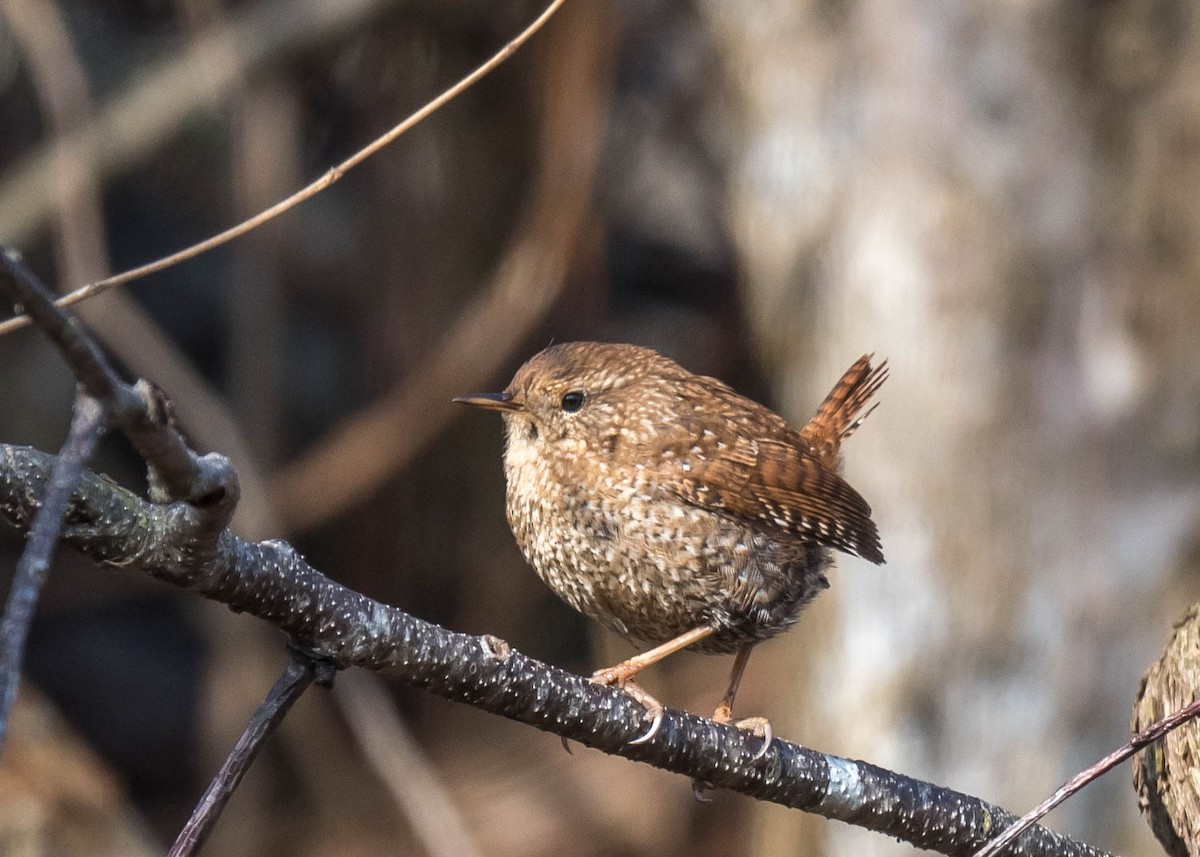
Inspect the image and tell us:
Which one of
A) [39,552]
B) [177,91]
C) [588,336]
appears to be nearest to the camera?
[39,552]

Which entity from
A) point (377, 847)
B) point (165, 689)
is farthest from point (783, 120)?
point (165, 689)

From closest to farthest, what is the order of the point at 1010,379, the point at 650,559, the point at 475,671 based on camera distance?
the point at 475,671, the point at 650,559, the point at 1010,379

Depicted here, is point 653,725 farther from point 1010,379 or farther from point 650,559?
point 1010,379

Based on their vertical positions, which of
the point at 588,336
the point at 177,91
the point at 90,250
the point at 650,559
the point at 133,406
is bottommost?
the point at 133,406

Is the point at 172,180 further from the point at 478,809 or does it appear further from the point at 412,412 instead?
the point at 478,809

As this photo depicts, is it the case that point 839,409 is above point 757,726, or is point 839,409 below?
above

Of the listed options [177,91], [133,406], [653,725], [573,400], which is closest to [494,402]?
[573,400]

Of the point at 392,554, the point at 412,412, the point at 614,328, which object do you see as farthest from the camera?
the point at 614,328

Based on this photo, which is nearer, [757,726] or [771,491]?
[757,726]
